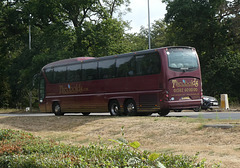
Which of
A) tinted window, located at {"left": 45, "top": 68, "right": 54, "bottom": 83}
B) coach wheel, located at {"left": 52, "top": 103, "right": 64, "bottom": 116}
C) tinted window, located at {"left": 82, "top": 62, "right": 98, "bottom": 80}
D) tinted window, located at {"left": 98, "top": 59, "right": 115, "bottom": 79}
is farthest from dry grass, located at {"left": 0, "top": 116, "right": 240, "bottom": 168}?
tinted window, located at {"left": 45, "top": 68, "right": 54, "bottom": 83}

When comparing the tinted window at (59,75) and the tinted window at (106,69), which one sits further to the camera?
the tinted window at (59,75)

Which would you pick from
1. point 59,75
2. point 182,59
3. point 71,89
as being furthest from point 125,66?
point 59,75

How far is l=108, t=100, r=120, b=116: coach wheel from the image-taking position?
21830 millimetres

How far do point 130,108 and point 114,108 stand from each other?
154 cm

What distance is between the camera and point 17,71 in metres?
43.7

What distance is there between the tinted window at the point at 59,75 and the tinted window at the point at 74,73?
0.54 meters

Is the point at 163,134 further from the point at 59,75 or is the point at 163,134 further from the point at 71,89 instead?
the point at 59,75

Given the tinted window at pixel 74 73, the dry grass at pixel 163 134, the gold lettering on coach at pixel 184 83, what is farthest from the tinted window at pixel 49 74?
the gold lettering on coach at pixel 184 83

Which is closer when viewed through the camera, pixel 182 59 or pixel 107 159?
pixel 107 159

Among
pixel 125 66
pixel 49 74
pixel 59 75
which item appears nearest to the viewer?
pixel 125 66

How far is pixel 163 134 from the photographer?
1267 cm

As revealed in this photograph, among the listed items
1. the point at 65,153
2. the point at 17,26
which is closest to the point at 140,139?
the point at 65,153

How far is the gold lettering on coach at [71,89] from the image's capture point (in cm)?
2444

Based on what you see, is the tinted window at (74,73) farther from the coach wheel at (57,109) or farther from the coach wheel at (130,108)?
the coach wheel at (130,108)
